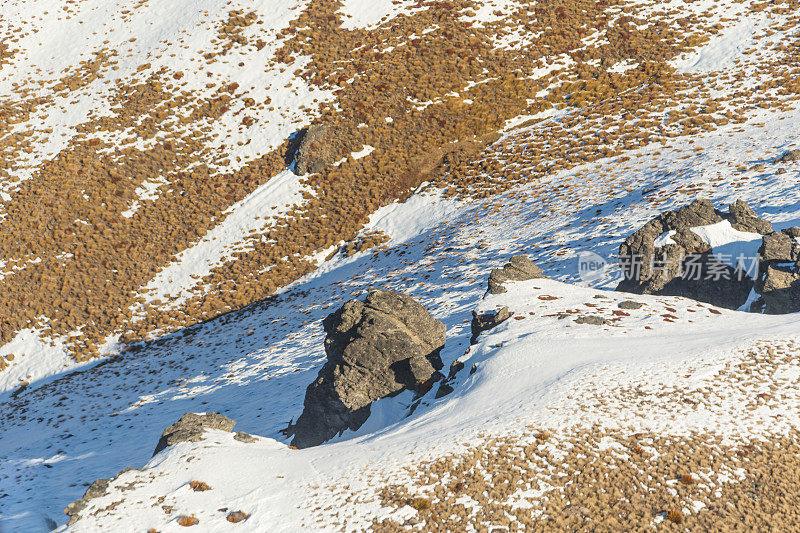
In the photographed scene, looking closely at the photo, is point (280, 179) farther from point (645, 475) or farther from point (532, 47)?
point (645, 475)

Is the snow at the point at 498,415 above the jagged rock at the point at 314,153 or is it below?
below

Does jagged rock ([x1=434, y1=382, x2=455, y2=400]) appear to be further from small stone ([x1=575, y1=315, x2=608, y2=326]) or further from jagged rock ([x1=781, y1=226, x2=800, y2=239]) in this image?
jagged rock ([x1=781, y1=226, x2=800, y2=239])

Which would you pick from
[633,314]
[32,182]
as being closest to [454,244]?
[633,314]

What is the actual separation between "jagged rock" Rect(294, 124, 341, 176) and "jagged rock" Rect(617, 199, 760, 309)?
85.6 ft

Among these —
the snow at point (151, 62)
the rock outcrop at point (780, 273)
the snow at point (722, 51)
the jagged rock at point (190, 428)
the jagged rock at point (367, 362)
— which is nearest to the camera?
the jagged rock at point (190, 428)

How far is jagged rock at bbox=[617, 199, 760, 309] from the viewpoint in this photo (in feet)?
65.6

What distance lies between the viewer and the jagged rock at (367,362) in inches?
672

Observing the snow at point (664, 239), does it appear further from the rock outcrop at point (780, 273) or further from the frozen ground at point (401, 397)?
the rock outcrop at point (780, 273)

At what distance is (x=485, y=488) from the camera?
10.1 m

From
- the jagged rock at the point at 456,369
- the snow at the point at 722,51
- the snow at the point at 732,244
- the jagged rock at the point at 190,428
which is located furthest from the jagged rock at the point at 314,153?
the snow at the point at 722,51

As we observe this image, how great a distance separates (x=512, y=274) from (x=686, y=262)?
24.3ft

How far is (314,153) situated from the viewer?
4041cm

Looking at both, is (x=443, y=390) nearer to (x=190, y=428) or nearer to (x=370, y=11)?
(x=190, y=428)

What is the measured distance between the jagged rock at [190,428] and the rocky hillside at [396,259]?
12.9 inches
